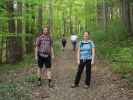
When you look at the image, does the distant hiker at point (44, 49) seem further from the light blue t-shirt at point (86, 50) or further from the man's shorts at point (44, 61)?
the light blue t-shirt at point (86, 50)

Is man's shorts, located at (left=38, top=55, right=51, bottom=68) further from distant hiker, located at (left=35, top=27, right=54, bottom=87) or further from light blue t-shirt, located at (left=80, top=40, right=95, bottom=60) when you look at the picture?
light blue t-shirt, located at (left=80, top=40, right=95, bottom=60)

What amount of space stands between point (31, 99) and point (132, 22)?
1773 centimetres

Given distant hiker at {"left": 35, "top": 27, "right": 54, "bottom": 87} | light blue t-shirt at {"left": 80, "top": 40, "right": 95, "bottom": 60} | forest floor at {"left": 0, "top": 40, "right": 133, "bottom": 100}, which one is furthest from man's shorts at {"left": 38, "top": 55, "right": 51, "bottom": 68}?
light blue t-shirt at {"left": 80, "top": 40, "right": 95, "bottom": 60}

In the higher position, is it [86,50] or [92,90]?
[86,50]

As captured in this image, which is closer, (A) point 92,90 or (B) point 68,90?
(A) point 92,90

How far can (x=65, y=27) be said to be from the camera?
3556 inches

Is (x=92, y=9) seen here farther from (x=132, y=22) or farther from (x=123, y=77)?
(x=123, y=77)

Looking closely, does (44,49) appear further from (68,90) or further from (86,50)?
(68,90)

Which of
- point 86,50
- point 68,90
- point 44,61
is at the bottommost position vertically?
point 68,90

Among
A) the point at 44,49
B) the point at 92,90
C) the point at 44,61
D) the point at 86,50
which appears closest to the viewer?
the point at 92,90

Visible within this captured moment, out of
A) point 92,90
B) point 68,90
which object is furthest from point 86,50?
point 68,90

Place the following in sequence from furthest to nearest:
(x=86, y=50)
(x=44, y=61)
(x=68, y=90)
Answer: (x=44, y=61)
(x=86, y=50)
(x=68, y=90)

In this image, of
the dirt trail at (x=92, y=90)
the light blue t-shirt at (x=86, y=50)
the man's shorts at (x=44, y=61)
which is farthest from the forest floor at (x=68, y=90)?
the light blue t-shirt at (x=86, y=50)

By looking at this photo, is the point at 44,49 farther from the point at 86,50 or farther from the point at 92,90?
the point at 92,90
